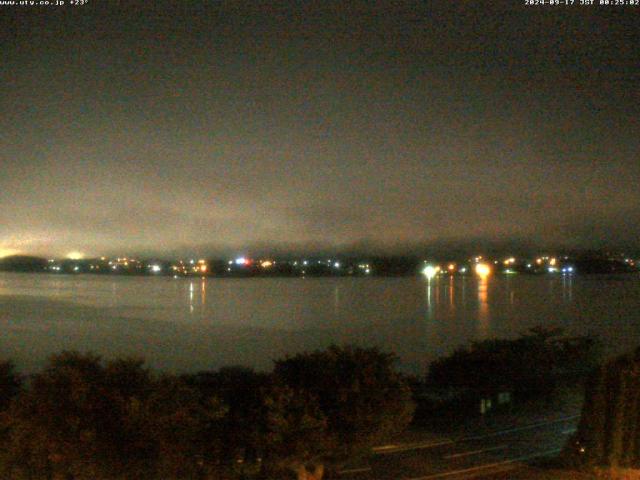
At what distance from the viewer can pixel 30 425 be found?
8.09m

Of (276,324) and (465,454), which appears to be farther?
(276,324)

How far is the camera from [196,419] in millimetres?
8648

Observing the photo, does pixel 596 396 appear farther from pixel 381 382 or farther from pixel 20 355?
pixel 20 355

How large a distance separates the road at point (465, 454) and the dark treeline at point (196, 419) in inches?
57.9

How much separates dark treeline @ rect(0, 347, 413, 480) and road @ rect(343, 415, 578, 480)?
147 centimetres

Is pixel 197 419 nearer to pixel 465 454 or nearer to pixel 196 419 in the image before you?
pixel 196 419

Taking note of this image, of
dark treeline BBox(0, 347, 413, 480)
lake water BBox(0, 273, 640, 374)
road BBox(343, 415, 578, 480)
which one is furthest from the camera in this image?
lake water BBox(0, 273, 640, 374)

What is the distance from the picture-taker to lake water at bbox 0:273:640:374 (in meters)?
47.2

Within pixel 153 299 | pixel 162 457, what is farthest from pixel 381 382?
pixel 153 299

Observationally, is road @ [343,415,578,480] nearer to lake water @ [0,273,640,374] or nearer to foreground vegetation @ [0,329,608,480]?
foreground vegetation @ [0,329,608,480]

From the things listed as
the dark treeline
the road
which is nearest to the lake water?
the road

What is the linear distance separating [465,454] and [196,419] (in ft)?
18.6

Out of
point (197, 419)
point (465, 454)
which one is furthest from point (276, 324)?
point (197, 419)

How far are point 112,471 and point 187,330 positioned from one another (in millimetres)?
53723
